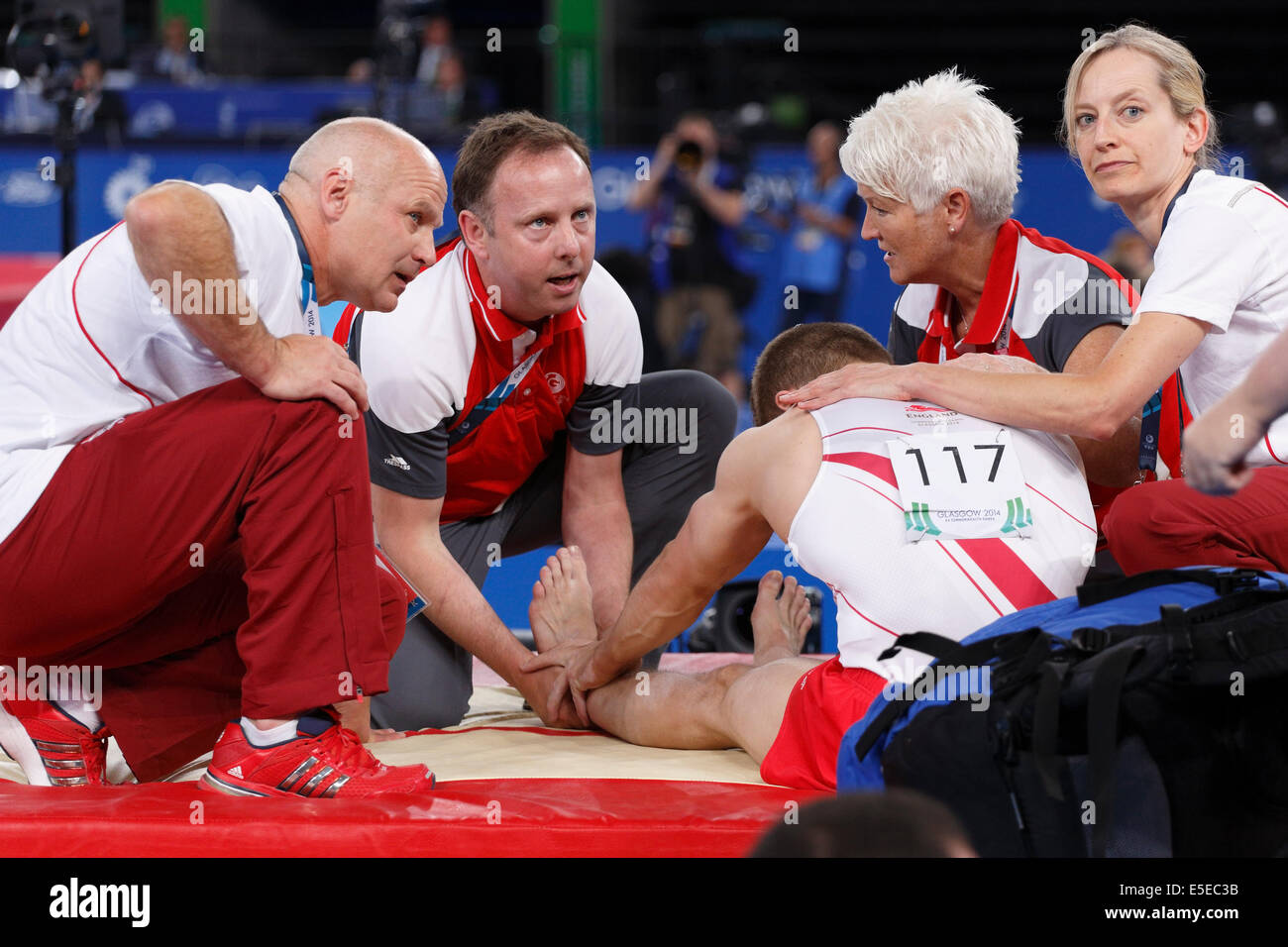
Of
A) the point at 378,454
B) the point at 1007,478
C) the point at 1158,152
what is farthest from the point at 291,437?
the point at 1158,152

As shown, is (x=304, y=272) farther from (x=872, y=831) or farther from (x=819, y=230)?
(x=819, y=230)

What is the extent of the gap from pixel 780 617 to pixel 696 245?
14.2ft

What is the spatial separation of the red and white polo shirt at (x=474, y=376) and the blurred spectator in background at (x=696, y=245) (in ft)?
12.5

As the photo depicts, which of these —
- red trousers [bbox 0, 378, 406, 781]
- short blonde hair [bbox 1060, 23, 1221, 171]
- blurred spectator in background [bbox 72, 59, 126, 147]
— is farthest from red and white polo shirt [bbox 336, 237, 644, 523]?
blurred spectator in background [bbox 72, 59, 126, 147]

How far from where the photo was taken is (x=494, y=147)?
2549mm

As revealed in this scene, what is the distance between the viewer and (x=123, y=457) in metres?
1.83

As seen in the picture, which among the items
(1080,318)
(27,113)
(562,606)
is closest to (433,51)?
(27,113)

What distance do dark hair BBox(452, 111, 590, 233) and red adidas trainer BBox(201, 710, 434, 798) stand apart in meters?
1.05

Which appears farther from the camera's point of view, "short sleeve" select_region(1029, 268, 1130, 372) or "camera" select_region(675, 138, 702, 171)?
"camera" select_region(675, 138, 702, 171)

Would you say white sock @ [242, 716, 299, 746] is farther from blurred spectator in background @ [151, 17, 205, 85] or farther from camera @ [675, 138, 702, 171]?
blurred spectator in background @ [151, 17, 205, 85]

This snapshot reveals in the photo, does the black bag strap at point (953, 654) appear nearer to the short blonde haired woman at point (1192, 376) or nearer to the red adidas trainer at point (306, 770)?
the short blonde haired woman at point (1192, 376)

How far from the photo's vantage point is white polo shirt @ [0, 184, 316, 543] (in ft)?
6.12

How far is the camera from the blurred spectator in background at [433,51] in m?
7.76
